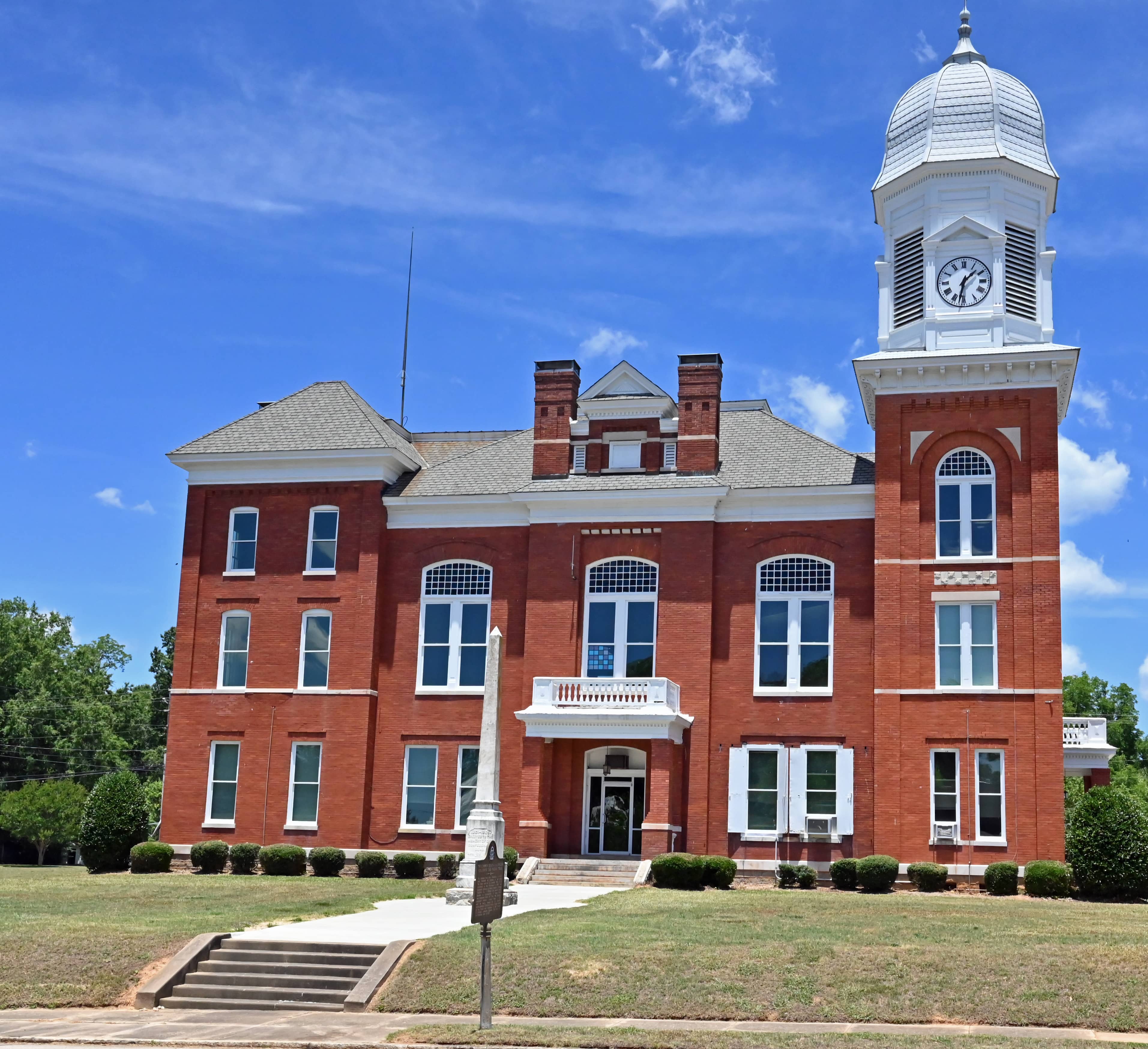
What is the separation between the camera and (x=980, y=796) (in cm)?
3600

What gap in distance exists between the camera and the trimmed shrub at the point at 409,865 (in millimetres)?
38156

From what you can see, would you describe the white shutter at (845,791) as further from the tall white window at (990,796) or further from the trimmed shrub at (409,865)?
the trimmed shrub at (409,865)

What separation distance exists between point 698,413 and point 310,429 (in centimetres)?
1188

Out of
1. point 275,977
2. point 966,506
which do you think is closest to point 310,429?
point 966,506

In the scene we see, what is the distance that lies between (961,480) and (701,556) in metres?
7.25

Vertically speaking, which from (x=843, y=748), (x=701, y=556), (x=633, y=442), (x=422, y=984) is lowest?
(x=422, y=984)

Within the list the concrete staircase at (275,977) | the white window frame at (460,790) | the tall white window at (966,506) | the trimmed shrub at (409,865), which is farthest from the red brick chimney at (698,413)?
the concrete staircase at (275,977)

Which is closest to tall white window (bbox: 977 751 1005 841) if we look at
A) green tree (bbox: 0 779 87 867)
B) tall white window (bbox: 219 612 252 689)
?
tall white window (bbox: 219 612 252 689)

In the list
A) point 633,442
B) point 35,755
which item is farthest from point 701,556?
point 35,755

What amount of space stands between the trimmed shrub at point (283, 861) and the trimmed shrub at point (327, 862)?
0.32m

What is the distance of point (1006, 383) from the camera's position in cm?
3769

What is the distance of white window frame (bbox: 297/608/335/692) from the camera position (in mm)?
41375

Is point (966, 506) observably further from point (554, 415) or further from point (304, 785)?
point (304, 785)

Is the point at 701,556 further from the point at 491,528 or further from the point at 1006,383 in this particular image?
the point at 1006,383
